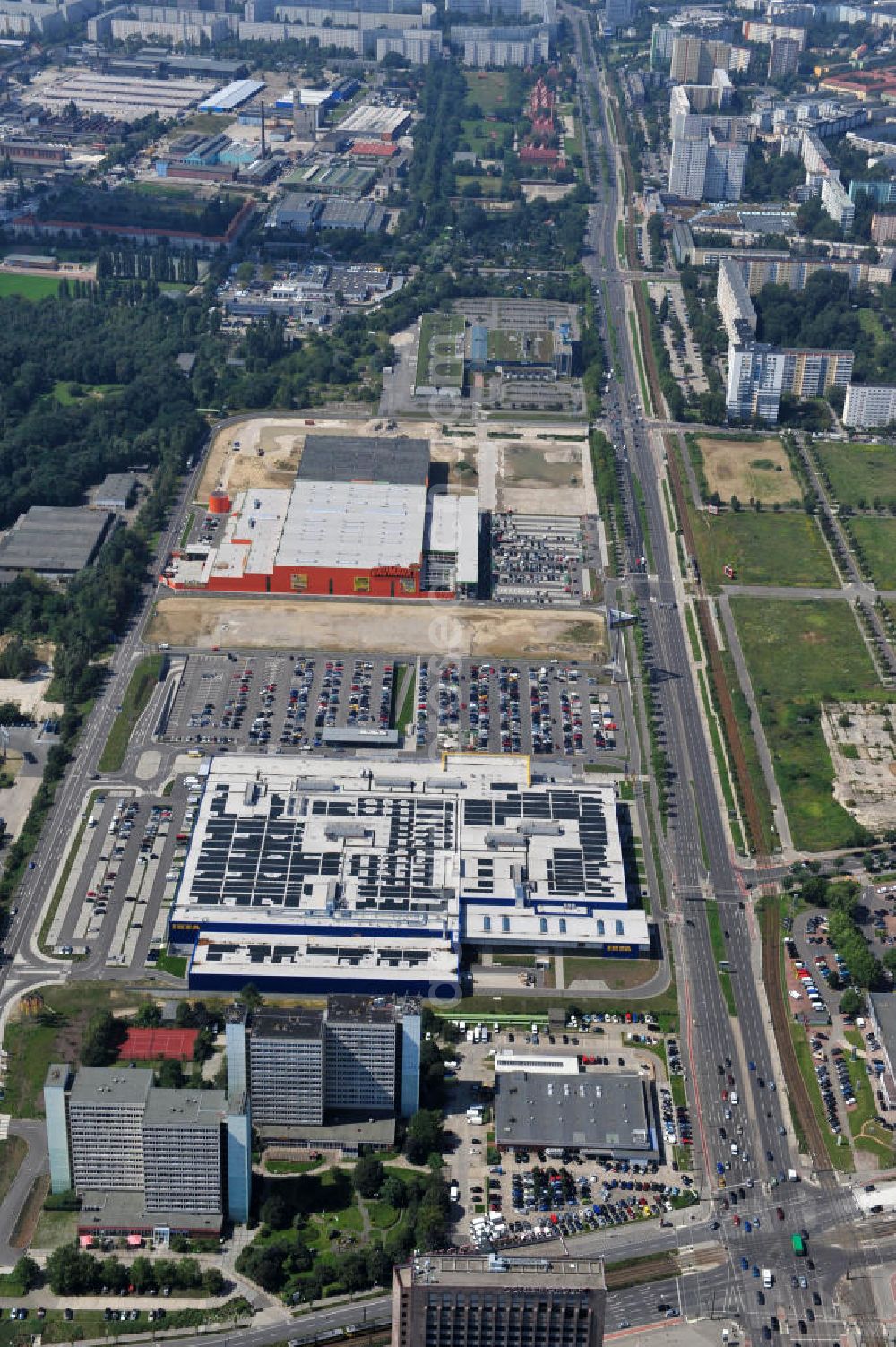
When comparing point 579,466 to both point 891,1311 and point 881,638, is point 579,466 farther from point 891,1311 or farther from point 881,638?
point 891,1311

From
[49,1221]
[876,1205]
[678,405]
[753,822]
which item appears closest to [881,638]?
[753,822]

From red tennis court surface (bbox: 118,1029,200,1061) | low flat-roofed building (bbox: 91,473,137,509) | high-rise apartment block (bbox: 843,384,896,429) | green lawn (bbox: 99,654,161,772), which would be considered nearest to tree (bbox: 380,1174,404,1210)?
red tennis court surface (bbox: 118,1029,200,1061)

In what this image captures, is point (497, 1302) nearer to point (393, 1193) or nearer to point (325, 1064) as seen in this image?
point (393, 1193)

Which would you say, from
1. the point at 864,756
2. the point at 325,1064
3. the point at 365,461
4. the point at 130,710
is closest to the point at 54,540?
the point at 130,710

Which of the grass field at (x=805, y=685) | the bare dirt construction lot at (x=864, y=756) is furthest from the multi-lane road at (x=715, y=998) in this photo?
the bare dirt construction lot at (x=864, y=756)

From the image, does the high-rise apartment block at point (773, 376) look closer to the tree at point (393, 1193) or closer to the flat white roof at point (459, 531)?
the flat white roof at point (459, 531)

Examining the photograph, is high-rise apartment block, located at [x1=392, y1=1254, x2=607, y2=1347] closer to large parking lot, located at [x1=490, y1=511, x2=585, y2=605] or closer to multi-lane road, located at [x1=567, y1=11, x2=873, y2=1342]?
multi-lane road, located at [x1=567, y1=11, x2=873, y2=1342]
